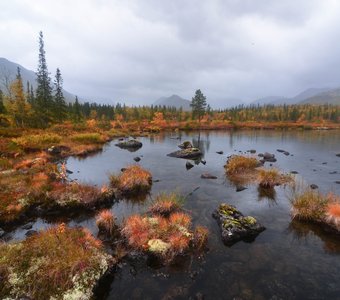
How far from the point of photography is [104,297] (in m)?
8.82

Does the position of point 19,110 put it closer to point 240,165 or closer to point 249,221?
point 240,165

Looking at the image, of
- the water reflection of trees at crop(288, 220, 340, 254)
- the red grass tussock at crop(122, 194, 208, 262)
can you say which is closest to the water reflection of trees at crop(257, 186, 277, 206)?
the water reflection of trees at crop(288, 220, 340, 254)

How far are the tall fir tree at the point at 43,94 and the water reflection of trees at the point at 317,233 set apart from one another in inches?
2542

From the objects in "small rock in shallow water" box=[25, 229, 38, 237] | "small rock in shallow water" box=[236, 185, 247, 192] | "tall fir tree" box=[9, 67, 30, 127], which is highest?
"tall fir tree" box=[9, 67, 30, 127]

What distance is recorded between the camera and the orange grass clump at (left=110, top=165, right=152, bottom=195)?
1955 centimetres

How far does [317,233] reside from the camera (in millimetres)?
13117

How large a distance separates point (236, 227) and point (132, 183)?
1015 cm

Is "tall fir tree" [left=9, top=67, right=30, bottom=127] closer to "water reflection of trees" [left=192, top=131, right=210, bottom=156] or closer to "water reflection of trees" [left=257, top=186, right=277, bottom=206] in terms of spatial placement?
"water reflection of trees" [left=192, top=131, right=210, bottom=156]

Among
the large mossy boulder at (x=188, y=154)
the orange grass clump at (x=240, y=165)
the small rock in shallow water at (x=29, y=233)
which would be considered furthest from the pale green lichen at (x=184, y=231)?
the large mossy boulder at (x=188, y=154)

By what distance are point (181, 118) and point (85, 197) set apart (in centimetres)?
11280

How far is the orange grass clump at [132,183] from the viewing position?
19.5 m

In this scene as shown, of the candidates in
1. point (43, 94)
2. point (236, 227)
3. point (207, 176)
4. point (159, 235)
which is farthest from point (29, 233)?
point (43, 94)

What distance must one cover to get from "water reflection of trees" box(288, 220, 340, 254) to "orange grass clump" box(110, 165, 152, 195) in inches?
459

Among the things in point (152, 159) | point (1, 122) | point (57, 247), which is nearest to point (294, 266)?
point (57, 247)
